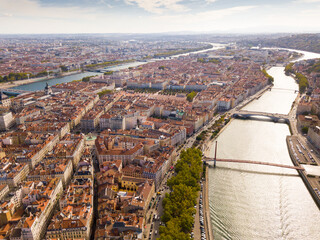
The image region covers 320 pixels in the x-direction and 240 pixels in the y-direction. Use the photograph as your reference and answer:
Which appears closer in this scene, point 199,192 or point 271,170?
point 199,192

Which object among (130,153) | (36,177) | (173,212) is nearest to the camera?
(173,212)

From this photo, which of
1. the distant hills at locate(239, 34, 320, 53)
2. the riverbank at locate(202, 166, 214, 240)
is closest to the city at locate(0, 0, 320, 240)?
the riverbank at locate(202, 166, 214, 240)

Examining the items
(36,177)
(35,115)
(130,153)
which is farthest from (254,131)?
(35,115)

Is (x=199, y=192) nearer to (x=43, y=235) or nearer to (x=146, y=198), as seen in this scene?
(x=146, y=198)

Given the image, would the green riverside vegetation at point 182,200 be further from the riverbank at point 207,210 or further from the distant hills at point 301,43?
the distant hills at point 301,43

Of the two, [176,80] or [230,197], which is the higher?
[176,80]
